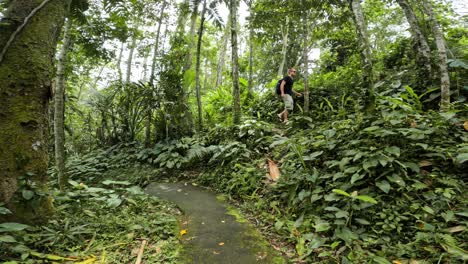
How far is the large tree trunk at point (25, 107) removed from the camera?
2.13m

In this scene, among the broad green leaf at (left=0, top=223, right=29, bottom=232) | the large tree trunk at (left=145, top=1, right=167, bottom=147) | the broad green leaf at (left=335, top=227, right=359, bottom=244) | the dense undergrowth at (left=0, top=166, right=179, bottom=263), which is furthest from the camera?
the large tree trunk at (left=145, top=1, right=167, bottom=147)

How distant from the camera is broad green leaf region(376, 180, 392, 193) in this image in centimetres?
247

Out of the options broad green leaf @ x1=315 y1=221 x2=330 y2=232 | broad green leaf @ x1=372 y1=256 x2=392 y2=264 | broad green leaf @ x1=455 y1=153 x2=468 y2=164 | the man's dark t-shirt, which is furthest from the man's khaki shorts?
broad green leaf @ x1=372 y1=256 x2=392 y2=264

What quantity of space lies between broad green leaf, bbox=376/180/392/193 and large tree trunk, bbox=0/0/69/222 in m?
3.30

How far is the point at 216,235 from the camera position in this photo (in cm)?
280

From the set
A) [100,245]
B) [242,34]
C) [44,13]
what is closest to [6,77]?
[44,13]

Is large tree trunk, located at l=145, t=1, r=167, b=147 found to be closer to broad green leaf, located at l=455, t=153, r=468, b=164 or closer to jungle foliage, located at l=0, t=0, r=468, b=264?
jungle foliage, located at l=0, t=0, r=468, b=264

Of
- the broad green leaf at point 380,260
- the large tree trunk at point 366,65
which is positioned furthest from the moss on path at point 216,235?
the large tree trunk at point 366,65

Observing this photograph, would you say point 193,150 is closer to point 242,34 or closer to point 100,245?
point 100,245

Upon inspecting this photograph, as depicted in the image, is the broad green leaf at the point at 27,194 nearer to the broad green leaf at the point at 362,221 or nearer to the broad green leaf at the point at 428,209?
the broad green leaf at the point at 362,221

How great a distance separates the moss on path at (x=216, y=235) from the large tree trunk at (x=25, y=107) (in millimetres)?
1480

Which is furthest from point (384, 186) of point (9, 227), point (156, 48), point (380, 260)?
point (156, 48)

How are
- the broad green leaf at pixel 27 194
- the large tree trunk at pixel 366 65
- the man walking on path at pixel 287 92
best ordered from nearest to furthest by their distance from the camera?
the broad green leaf at pixel 27 194, the large tree trunk at pixel 366 65, the man walking on path at pixel 287 92

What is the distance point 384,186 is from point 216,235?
191 cm
